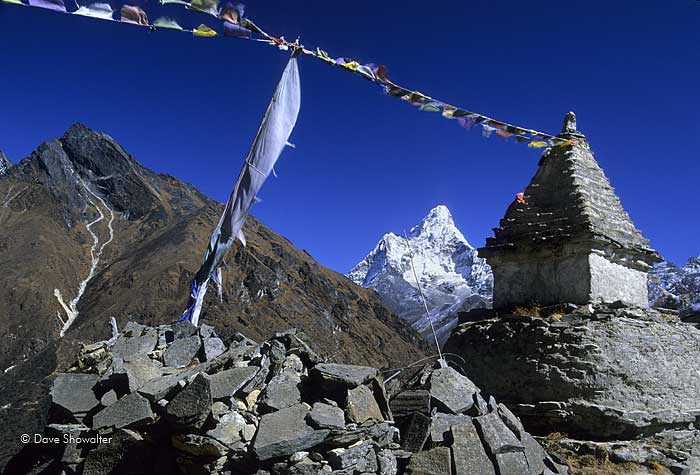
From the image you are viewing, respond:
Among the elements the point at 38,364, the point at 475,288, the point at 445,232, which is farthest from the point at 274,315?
the point at 445,232

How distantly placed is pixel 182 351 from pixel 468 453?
4152 mm

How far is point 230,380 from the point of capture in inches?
259

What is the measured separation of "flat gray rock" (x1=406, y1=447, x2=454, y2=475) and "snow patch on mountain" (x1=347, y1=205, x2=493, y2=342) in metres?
48.9

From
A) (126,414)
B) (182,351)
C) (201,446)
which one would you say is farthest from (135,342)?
(201,446)

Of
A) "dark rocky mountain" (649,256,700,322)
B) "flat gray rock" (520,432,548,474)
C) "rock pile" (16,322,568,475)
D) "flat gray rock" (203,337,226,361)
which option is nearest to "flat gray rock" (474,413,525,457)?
"rock pile" (16,322,568,475)

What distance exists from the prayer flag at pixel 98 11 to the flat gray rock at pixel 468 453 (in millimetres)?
6089

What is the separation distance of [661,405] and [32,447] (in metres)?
9.45

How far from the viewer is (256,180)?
7395 mm

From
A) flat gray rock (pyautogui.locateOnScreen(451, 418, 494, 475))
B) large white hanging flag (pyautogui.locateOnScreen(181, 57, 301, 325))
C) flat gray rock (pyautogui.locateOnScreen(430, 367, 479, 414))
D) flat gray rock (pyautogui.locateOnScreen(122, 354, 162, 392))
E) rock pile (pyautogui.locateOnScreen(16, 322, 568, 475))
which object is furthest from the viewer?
large white hanging flag (pyautogui.locateOnScreen(181, 57, 301, 325))

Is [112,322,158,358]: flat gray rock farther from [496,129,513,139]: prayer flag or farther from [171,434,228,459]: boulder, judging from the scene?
[496,129,513,139]: prayer flag

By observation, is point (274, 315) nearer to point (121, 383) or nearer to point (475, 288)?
point (121, 383)

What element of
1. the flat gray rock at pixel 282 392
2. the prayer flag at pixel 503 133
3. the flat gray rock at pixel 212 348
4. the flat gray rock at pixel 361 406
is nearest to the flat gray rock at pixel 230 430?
the flat gray rock at pixel 282 392

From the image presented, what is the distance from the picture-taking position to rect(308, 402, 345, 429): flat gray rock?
6.15m

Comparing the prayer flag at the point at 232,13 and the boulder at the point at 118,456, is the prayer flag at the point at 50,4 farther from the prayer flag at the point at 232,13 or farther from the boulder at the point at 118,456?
the boulder at the point at 118,456
